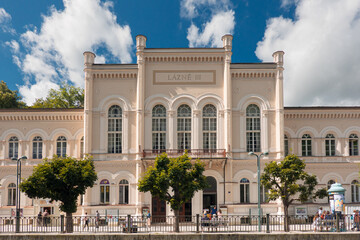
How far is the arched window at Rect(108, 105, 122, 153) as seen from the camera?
34.4m

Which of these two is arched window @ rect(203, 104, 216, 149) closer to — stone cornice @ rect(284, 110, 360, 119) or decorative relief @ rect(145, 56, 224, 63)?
decorative relief @ rect(145, 56, 224, 63)

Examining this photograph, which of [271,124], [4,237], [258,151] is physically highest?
[271,124]

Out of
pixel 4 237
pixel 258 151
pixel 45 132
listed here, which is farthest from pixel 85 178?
pixel 258 151

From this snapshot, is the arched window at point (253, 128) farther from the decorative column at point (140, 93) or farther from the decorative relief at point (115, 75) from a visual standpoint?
the decorative relief at point (115, 75)

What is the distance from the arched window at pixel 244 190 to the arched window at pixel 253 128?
286 centimetres

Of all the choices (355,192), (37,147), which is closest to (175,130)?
(37,147)

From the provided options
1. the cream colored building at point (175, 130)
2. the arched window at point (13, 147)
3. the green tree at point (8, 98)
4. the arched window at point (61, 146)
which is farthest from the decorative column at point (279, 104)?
the green tree at point (8, 98)

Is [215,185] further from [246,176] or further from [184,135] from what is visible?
[184,135]

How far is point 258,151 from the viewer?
34188 millimetres

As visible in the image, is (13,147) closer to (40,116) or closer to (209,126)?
(40,116)

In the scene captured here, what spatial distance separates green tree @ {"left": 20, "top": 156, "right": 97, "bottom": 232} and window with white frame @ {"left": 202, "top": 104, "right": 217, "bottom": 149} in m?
11.8

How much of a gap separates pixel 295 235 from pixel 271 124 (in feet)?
45.0

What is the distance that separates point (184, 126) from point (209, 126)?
2.28m

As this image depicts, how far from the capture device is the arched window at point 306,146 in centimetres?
3678
